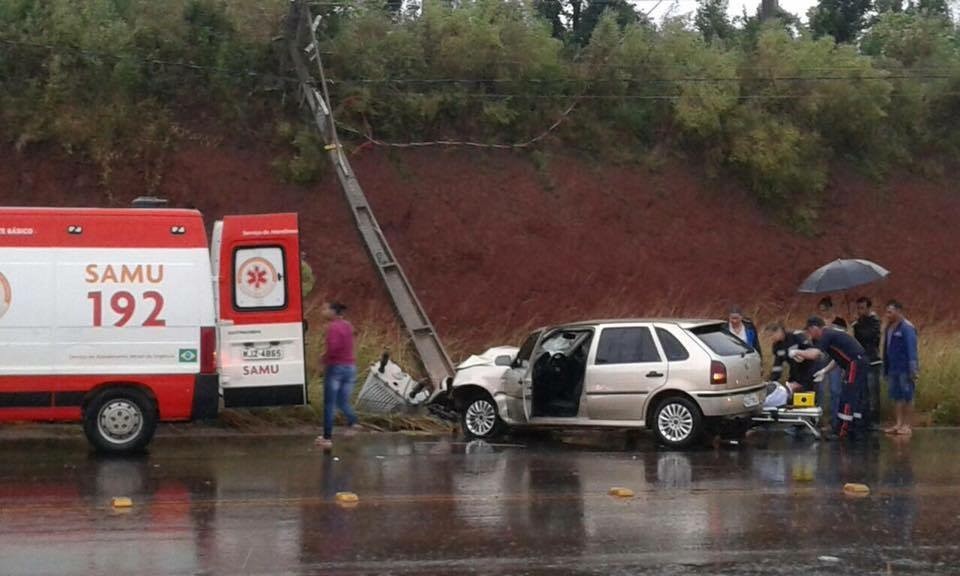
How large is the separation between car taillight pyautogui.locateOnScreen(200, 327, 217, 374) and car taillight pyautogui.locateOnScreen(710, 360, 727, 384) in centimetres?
566

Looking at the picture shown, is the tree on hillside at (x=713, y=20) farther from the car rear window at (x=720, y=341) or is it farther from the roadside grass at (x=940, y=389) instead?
the car rear window at (x=720, y=341)

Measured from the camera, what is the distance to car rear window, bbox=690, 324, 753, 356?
15977mm

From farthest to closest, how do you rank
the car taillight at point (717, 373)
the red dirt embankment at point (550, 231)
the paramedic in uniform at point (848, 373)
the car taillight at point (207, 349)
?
the red dirt embankment at point (550, 231) < the paramedic in uniform at point (848, 373) < the car taillight at point (717, 373) < the car taillight at point (207, 349)

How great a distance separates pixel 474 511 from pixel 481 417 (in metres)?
6.00

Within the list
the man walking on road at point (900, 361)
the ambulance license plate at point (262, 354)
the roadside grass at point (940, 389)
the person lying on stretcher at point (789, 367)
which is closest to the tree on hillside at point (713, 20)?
the roadside grass at point (940, 389)

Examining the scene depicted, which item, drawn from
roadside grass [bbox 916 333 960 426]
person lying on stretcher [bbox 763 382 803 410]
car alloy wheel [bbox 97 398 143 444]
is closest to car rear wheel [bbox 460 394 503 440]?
person lying on stretcher [bbox 763 382 803 410]

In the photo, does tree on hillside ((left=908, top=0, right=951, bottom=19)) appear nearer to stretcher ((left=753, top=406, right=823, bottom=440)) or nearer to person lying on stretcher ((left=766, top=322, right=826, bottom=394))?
person lying on stretcher ((left=766, top=322, right=826, bottom=394))

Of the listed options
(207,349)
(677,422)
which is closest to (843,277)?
(677,422)

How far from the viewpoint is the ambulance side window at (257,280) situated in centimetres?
1594

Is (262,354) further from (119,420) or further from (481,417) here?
(481,417)

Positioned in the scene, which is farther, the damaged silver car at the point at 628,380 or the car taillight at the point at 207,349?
the damaged silver car at the point at 628,380

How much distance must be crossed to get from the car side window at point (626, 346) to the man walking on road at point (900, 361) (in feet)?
12.4

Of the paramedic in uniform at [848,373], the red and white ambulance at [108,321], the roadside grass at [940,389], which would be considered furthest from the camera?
the roadside grass at [940,389]

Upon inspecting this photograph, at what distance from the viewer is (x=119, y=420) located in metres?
14.8
